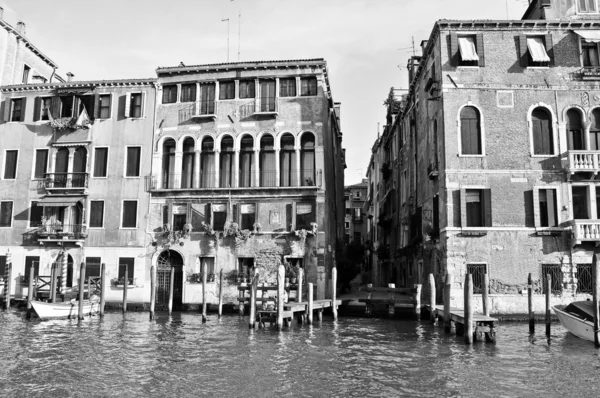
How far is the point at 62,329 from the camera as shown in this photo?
61.7 ft

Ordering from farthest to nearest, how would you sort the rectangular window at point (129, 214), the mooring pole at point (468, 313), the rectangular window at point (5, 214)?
the rectangular window at point (5, 214) → the rectangular window at point (129, 214) → the mooring pole at point (468, 313)

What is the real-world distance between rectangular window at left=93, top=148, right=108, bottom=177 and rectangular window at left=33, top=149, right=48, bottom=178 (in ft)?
8.89

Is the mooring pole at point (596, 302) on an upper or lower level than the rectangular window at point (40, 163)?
lower

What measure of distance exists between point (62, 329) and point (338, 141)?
2205 centimetres

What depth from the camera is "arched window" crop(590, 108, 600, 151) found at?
2112 centimetres

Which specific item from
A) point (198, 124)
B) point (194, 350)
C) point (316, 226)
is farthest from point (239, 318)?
point (198, 124)

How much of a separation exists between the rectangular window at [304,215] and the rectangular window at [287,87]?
17.4 feet

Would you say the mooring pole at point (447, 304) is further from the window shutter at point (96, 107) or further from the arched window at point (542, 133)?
the window shutter at point (96, 107)

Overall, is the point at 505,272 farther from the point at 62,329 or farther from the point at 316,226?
the point at 62,329

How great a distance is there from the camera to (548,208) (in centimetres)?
2070

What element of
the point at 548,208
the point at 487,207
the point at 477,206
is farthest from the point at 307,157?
the point at 548,208

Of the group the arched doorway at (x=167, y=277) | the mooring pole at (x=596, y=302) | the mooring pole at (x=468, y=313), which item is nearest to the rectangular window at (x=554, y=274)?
the mooring pole at (x=596, y=302)

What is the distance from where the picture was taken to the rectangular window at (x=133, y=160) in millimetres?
25891

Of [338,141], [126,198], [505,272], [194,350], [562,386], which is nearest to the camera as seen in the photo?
[562,386]
